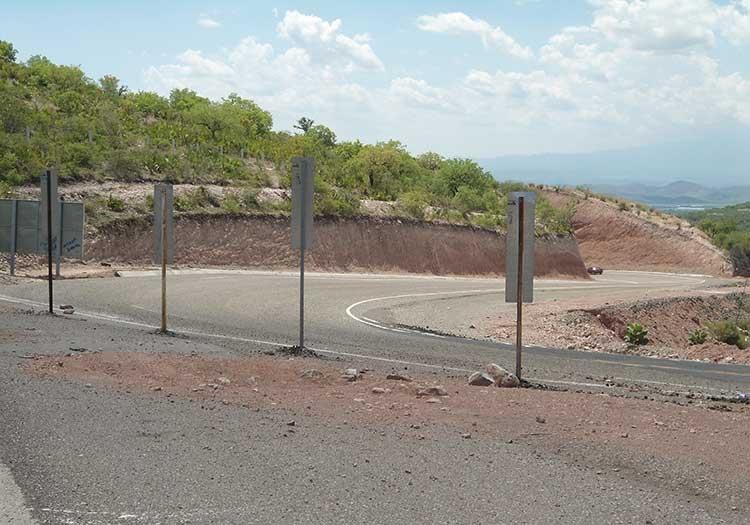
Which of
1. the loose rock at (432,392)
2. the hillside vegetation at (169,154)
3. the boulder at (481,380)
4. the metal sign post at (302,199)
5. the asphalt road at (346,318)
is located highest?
the hillside vegetation at (169,154)

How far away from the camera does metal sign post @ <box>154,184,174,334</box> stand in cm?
1644

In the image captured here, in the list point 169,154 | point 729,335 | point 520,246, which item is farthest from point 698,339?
point 169,154

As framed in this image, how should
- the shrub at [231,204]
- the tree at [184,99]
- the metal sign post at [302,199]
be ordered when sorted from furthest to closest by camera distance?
the tree at [184,99] → the shrub at [231,204] → the metal sign post at [302,199]

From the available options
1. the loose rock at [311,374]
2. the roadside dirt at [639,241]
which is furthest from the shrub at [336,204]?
the roadside dirt at [639,241]

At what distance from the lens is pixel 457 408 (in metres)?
9.68

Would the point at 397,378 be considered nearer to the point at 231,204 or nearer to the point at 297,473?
the point at 297,473

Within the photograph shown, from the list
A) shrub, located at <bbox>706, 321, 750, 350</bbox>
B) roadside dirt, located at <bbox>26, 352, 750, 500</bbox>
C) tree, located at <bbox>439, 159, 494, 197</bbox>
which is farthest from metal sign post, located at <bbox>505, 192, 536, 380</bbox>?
tree, located at <bbox>439, 159, 494, 197</bbox>

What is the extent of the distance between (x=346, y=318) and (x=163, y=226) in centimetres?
743

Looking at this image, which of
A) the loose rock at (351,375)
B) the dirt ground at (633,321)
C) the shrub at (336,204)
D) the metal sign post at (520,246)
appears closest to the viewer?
the loose rock at (351,375)

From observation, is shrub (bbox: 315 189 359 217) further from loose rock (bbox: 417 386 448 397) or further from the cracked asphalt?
loose rock (bbox: 417 386 448 397)

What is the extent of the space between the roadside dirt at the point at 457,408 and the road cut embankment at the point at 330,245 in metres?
28.3

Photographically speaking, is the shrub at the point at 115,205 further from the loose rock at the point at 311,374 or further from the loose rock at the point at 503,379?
the loose rock at the point at 503,379

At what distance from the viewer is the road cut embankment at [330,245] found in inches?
1569

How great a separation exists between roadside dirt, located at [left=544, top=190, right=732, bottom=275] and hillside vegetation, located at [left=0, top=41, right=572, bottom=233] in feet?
62.2
